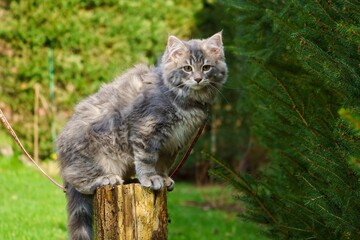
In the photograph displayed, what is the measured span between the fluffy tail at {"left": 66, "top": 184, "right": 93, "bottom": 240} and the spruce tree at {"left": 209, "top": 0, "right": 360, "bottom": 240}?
86 cm

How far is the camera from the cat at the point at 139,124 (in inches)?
142

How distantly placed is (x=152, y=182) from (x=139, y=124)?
1.26ft

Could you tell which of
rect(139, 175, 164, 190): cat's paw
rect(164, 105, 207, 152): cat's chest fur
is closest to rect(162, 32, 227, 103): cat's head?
rect(164, 105, 207, 152): cat's chest fur

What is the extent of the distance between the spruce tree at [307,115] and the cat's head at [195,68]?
317mm

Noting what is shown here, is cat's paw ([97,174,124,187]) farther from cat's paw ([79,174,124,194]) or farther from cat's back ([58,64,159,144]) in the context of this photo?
cat's back ([58,64,159,144])

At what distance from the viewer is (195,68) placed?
12.2 feet

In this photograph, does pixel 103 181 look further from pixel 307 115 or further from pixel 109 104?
pixel 307 115

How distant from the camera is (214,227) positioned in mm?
8266

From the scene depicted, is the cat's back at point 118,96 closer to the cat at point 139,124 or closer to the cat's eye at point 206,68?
the cat at point 139,124

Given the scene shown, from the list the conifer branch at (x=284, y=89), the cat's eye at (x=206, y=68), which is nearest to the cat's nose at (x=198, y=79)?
the cat's eye at (x=206, y=68)

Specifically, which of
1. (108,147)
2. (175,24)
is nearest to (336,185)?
(108,147)

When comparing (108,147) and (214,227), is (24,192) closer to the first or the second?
(214,227)

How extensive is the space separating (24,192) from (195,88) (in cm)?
527

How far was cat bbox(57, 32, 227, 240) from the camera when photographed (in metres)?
3.60
